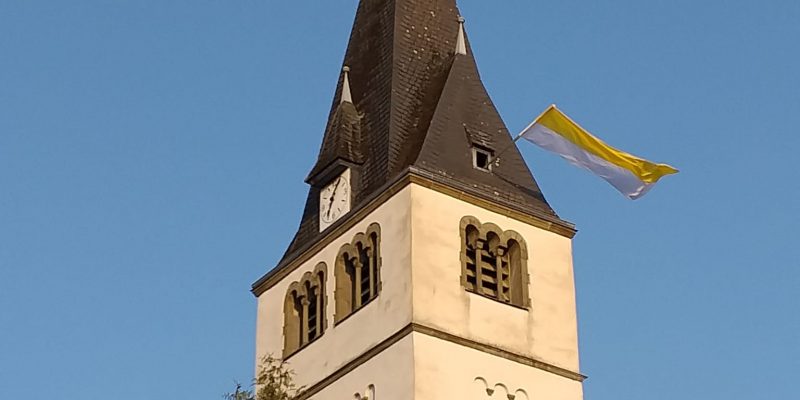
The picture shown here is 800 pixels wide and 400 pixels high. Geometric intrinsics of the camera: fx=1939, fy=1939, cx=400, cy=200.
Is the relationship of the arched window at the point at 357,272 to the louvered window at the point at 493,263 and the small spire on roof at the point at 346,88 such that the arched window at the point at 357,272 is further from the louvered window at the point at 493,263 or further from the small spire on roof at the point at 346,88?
the small spire on roof at the point at 346,88

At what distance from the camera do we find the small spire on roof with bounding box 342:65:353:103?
47406 millimetres

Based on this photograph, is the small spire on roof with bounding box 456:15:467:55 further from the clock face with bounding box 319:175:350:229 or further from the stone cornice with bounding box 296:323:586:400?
the stone cornice with bounding box 296:323:586:400

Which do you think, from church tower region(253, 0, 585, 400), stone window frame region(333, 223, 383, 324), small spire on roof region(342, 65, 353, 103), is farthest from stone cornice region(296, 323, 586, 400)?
small spire on roof region(342, 65, 353, 103)

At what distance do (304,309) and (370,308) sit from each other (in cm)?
328

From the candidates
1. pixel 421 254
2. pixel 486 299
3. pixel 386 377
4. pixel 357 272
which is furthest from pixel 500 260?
pixel 386 377

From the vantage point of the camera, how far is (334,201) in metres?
45.5

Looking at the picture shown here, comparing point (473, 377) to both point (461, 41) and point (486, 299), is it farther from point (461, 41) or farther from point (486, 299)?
point (461, 41)

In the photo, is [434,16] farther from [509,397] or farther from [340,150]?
[509,397]

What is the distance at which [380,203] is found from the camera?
43156 millimetres

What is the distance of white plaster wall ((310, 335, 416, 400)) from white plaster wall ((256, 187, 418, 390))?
1.38 feet

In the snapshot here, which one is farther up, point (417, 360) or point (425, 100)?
point (425, 100)

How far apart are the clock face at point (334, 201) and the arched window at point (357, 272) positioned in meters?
1.25

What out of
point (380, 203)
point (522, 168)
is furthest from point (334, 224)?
→ point (522, 168)

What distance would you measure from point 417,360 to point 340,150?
24.8 ft
